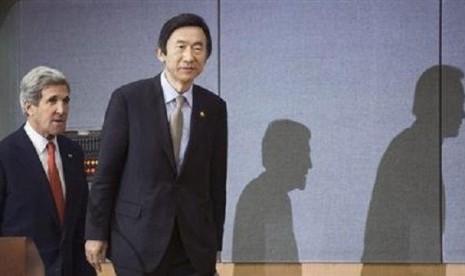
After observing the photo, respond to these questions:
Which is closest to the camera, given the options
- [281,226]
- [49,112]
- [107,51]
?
[49,112]

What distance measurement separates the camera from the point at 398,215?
11.0 feet

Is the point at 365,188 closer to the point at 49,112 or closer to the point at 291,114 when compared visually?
the point at 291,114

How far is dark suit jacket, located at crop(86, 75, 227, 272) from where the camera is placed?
2.22 m

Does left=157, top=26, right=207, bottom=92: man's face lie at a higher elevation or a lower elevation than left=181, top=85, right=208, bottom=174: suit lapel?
higher

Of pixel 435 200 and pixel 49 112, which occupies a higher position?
pixel 49 112

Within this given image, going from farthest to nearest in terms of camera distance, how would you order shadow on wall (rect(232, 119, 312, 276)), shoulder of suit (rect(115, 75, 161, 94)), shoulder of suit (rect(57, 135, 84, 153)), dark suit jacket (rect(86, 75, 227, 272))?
shadow on wall (rect(232, 119, 312, 276))
shoulder of suit (rect(57, 135, 84, 153))
shoulder of suit (rect(115, 75, 161, 94))
dark suit jacket (rect(86, 75, 227, 272))

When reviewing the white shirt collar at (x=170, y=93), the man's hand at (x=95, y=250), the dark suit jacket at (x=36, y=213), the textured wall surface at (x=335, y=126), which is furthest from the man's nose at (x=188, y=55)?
the textured wall surface at (x=335, y=126)

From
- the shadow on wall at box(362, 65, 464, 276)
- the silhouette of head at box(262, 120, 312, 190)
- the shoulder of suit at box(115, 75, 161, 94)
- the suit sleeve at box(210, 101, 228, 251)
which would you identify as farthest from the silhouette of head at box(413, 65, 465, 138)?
the shoulder of suit at box(115, 75, 161, 94)

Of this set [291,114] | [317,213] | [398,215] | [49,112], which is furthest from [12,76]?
[398,215]

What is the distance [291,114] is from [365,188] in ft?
1.70

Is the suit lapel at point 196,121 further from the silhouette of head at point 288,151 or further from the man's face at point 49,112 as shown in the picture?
the silhouette of head at point 288,151

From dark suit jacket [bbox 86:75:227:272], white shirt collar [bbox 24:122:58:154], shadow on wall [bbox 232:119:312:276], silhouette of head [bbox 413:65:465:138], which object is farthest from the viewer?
shadow on wall [bbox 232:119:312:276]

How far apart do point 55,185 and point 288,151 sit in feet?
4.18

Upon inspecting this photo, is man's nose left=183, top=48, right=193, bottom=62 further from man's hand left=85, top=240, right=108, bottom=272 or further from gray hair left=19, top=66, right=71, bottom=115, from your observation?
gray hair left=19, top=66, right=71, bottom=115
